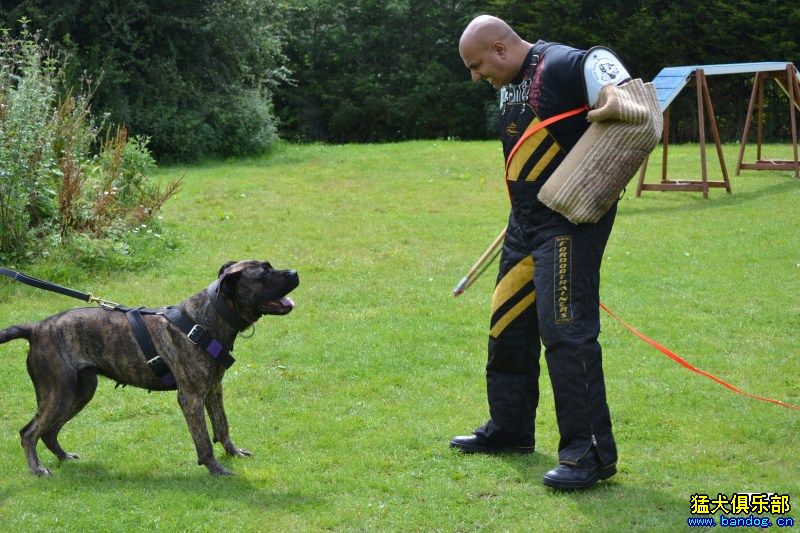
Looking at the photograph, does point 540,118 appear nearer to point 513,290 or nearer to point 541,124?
point 541,124

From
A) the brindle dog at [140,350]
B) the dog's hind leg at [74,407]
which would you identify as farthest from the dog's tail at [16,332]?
the dog's hind leg at [74,407]

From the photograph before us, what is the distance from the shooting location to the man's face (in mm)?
4969

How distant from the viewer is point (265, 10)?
22.1m

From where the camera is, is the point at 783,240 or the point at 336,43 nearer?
the point at 783,240

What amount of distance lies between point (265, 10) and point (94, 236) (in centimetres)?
1253

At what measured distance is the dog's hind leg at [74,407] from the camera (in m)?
5.62

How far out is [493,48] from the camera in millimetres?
4969

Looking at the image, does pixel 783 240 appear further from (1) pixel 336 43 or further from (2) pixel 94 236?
(1) pixel 336 43

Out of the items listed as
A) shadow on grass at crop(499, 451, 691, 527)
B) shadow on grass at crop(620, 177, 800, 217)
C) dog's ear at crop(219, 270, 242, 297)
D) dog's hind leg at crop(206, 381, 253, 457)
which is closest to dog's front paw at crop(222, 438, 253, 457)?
dog's hind leg at crop(206, 381, 253, 457)

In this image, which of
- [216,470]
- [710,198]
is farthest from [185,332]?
[710,198]

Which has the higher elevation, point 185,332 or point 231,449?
point 185,332

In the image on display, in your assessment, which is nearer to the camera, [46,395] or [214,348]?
[214,348]

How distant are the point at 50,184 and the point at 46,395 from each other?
18.8ft

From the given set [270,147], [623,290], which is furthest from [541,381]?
[270,147]
